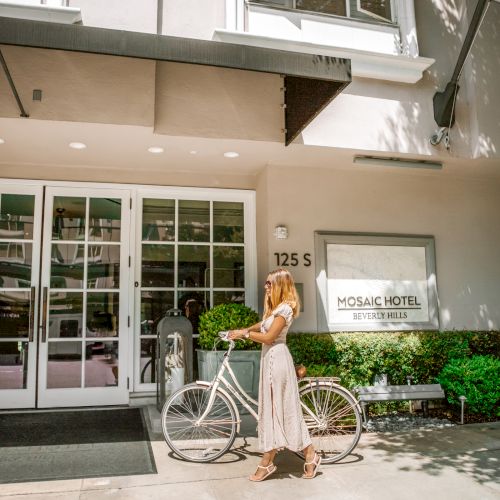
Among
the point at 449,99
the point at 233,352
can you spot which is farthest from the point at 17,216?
the point at 449,99

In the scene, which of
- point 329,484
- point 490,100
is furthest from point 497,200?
point 329,484

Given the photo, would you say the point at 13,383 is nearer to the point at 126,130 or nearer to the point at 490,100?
the point at 126,130

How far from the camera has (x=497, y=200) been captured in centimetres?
812

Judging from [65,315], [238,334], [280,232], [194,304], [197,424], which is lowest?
[197,424]

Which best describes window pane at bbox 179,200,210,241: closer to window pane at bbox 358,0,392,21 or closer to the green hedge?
the green hedge

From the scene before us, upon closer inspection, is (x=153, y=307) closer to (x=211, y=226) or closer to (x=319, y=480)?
(x=211, y=226)

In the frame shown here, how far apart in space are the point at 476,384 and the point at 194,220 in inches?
174

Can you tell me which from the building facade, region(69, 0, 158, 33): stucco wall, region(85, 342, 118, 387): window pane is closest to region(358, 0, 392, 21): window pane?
the building facade

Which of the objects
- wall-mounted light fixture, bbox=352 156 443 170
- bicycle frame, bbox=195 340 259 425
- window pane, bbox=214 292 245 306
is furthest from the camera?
Result: window pane, bbox=214 292 245 306

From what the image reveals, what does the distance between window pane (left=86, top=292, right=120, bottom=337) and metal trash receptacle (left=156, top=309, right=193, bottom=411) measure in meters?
1.01

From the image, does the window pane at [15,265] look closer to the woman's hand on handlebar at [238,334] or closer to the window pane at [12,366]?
the window pane at [12,366]

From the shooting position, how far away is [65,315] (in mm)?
6824

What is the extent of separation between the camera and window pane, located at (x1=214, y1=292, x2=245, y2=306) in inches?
289

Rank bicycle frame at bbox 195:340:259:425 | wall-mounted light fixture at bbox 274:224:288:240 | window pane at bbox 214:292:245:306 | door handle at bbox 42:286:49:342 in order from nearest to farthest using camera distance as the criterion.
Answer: bicycle frame at bbox 195:340:259:425
door handle at bbox 42:286:49:342
wall-mounted light fixture at bbox 274:224:288:240
window pane at bbox 214:292:245:306
